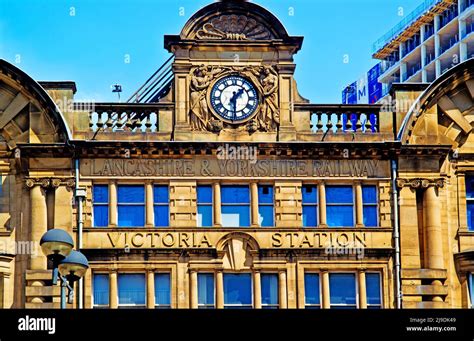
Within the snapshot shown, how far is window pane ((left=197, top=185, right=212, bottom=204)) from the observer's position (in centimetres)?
4284

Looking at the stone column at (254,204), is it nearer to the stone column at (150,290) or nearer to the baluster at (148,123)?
the stone column at (150,290)

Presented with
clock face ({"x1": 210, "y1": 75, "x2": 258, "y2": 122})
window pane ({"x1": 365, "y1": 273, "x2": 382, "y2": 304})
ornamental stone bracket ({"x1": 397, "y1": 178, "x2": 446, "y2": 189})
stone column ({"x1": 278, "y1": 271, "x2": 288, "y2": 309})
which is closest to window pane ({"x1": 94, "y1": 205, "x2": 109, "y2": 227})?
clock face ({"x1": 210, "y1": 75, "x2": 258, "y2": 122})

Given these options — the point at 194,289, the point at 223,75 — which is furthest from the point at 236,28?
the point at 194,289

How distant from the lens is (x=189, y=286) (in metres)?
41.9

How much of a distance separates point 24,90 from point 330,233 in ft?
36.6

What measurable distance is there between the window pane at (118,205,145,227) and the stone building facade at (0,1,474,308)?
46mm

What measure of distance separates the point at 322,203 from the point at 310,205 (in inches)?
16.7

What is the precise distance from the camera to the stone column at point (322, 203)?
42719 mm

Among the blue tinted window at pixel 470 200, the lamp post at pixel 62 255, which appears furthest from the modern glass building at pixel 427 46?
the lamp post at pixel 62 255

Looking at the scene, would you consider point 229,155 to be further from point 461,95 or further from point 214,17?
point 461,95

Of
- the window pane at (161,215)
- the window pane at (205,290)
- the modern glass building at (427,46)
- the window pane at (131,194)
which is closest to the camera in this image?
the window pane at (205,290)

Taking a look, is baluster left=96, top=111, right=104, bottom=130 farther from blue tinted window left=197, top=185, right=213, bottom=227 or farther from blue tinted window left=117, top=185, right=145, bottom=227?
blue tinted window left=197, top=185, right=213, bottom=227

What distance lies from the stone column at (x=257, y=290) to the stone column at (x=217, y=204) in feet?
6.67
